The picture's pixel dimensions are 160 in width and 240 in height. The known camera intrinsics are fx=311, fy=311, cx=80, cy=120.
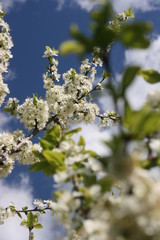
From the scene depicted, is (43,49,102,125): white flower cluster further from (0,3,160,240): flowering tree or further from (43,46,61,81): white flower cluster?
(0,3,160,240): flowering tree

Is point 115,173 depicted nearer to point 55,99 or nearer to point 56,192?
point 56,192

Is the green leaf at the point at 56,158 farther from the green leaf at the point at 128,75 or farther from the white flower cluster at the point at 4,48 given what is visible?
the white flower cluster at the point at 4,48

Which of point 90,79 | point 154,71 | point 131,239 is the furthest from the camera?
point 90,79

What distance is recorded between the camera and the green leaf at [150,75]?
1681 millimetres

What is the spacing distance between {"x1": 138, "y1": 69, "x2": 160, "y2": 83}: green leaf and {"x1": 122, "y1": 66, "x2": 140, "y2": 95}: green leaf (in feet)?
2.37

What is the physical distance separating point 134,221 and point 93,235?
0.15 meters

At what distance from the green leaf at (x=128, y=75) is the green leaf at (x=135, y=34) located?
70 millimetres

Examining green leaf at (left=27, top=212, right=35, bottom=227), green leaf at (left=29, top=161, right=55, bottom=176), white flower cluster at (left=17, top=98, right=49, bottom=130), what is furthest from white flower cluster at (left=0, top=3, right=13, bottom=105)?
green leaf at (left=29, top=161, right=55, bottom=176)

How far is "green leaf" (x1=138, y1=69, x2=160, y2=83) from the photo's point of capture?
5.51ft

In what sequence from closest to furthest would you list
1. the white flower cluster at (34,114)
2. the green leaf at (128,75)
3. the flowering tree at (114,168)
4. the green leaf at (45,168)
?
1. the flowering tree at (114,168)
2. the green leaf at (128,75)
3. the green leaf at (45,168)
4. the white flower cluster at (34,114)

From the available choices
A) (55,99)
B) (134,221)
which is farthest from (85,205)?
(55,99)

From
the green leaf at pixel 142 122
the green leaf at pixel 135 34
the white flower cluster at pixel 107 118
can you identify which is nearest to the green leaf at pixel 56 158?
the green leaf at pixel 142 122

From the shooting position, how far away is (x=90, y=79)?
7.52 meters

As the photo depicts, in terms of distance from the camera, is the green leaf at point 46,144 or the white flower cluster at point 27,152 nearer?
the green leaf at point 46,144
